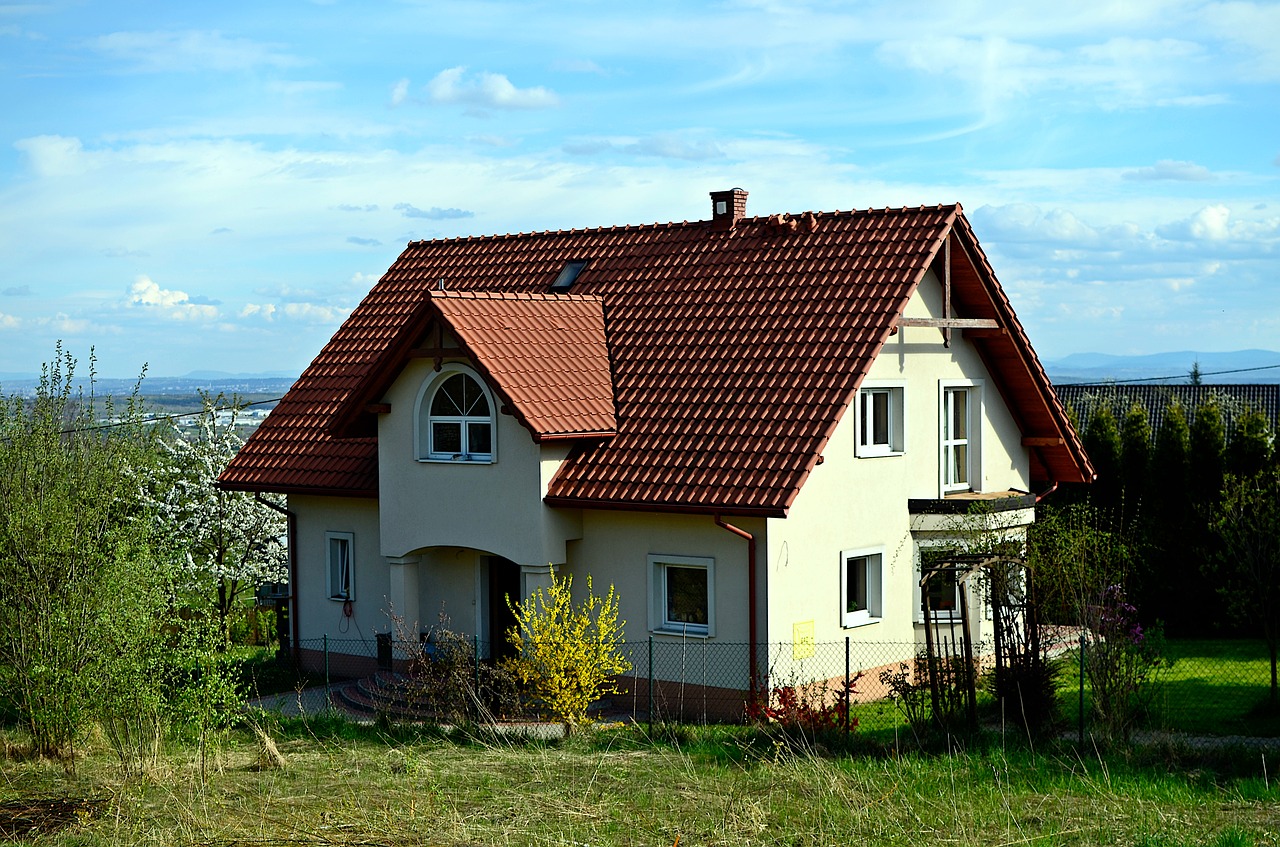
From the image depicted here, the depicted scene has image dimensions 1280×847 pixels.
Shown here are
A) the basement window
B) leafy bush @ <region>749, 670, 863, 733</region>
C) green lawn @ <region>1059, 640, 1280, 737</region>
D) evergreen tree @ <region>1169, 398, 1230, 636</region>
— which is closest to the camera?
leafy bush @ <region>749, 670, 863, 733</region>

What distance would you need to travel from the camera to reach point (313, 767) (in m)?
15.6

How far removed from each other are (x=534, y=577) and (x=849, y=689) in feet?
16.2

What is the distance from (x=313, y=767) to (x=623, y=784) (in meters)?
3.86

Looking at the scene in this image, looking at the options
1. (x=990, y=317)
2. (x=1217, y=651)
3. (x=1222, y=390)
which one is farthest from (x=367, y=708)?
(x=1222, y=390)

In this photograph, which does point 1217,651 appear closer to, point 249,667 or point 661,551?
point 661,551

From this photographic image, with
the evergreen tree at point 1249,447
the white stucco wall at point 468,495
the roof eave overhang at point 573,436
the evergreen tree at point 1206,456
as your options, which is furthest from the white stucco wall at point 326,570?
the evergreen tree at point 1249,447

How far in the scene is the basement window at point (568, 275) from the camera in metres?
24.0

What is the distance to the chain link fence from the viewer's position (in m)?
17.1

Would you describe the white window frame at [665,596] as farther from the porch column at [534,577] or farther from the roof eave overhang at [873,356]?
the roof eave overhang at [873,356]

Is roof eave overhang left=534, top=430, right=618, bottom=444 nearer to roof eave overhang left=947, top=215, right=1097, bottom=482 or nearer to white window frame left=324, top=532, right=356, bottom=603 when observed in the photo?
white window frame left=324, top=532, right=356, bottom=603

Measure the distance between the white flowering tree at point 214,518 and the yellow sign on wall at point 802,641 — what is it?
55.2 feet

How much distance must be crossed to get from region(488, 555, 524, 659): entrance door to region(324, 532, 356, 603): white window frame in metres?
2.98

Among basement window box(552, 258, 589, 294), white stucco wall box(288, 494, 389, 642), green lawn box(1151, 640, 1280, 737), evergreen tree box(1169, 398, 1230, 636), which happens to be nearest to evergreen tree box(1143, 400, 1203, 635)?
evergreen tree box(1169, 398, 1230, 636)

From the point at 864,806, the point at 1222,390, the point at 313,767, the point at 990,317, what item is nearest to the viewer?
the point at 864,806
